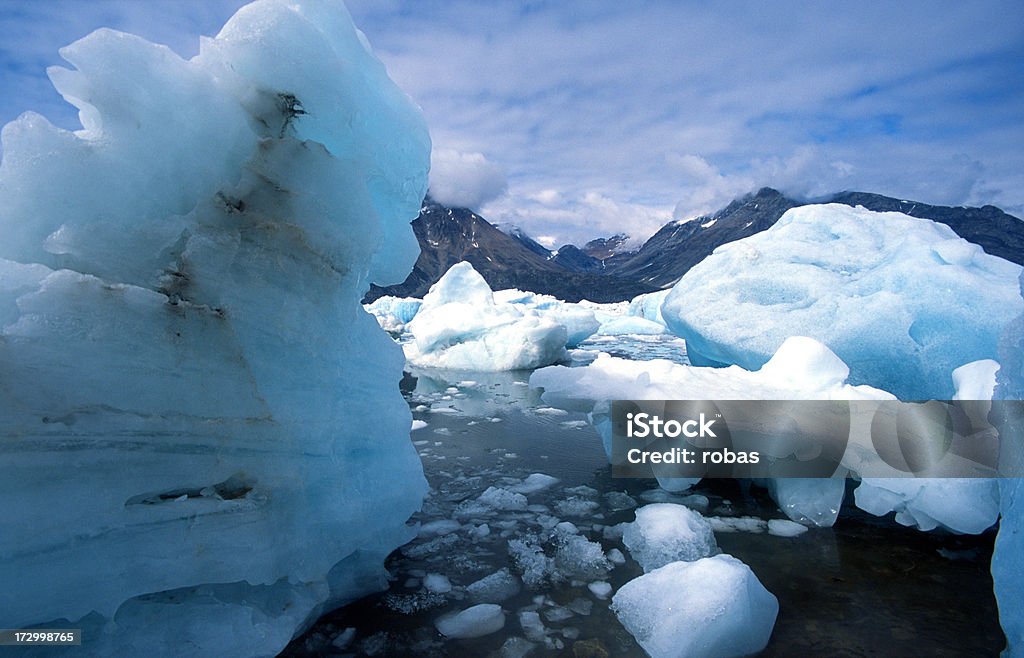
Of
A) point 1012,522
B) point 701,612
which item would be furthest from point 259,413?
point 1012,522

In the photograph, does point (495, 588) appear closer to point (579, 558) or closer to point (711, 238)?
point (579, 558)

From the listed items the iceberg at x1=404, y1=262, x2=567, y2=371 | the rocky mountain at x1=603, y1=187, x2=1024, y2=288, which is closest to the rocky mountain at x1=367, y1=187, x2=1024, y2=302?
the rocky mountain at x1=603, y1=187, x2=1024, y2=288

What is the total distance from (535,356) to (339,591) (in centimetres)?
1273

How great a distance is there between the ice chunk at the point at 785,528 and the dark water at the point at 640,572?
8cm

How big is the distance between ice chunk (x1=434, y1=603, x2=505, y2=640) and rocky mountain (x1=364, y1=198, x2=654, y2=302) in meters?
82.2

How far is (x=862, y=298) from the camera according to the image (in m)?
6.02

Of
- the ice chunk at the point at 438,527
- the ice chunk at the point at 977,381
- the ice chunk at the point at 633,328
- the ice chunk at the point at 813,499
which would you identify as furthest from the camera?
the ice chunk at the point at 633,328

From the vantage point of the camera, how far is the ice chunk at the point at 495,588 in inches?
122

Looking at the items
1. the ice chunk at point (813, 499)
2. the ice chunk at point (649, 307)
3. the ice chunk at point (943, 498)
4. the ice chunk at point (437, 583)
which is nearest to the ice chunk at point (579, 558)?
the ice chunk at point (437, 583)

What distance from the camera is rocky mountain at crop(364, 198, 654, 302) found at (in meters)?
92.0

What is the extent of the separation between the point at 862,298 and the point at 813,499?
287 cm

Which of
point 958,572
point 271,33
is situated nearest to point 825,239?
point 958,572

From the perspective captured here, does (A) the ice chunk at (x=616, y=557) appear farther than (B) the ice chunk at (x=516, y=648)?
Yes

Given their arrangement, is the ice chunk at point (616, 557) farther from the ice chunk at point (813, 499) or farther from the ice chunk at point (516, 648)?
the ice chunk at point (813, 499)
